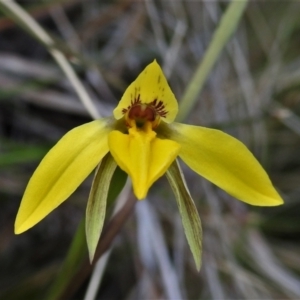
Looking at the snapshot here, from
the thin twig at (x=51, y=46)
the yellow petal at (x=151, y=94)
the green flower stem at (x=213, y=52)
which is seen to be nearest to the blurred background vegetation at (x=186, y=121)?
the thin twig at (x=51, y=46)

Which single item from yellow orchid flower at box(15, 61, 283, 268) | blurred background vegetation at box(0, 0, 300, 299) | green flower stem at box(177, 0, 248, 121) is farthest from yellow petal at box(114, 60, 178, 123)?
blurred background vegetation at box(0, 0, 300, 299)

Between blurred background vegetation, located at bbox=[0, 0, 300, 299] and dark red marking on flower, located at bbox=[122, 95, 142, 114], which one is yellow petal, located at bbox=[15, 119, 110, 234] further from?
blurred background vegetation, located at bbox=[0, 0, 300, 299]

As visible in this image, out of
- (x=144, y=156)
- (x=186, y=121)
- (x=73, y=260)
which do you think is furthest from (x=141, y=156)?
(x=186, y=121)

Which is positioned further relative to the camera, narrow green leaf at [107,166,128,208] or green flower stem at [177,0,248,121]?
green flower stem at [177,0,248,121]

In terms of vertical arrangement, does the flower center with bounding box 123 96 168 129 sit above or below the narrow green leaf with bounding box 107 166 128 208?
above

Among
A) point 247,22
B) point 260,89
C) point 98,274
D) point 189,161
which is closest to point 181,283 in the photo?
point 98,274

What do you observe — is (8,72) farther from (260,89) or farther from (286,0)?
(286,0)
